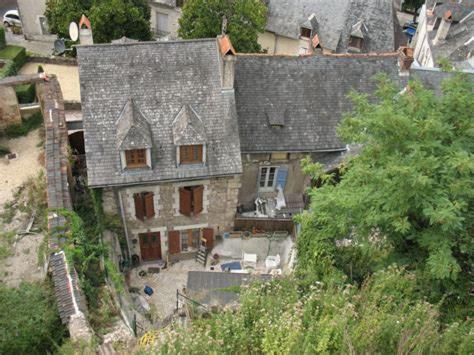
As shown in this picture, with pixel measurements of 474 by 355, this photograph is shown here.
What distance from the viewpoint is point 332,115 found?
22594 millimetres

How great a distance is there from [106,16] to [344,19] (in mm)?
18372

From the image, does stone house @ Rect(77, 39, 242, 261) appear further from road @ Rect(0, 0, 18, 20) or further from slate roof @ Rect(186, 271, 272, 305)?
road @ Rect(0, 0, 18, 20)

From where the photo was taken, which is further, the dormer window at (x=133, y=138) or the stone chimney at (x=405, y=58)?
the stone chimney at (x=405, y=58)

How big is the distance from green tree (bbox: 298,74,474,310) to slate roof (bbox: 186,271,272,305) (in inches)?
150

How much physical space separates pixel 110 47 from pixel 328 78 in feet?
35.7

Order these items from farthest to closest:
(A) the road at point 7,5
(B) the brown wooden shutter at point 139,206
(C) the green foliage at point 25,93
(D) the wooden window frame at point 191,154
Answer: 1. (A) the road at point 7,5
2. (C) the green foliage at point 25,93
3. (B) the brown wooden shutter at point 139,206
4. (D) the wooden window frame at point 191,154

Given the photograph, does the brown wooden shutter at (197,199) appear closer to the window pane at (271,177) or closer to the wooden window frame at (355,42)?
the window pane at (271,177)

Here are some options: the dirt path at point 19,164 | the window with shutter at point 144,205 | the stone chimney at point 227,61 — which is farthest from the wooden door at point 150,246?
the stone chimney at point 227,61

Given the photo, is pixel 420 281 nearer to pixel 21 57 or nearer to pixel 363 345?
pixel 363 345

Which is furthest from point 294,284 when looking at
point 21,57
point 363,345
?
point 21,57

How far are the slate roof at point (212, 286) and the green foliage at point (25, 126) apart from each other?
11.4 m

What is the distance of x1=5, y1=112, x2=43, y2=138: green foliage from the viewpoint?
22.3m

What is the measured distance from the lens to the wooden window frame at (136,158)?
19.0 m

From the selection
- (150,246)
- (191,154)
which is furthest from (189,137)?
(150,246)
